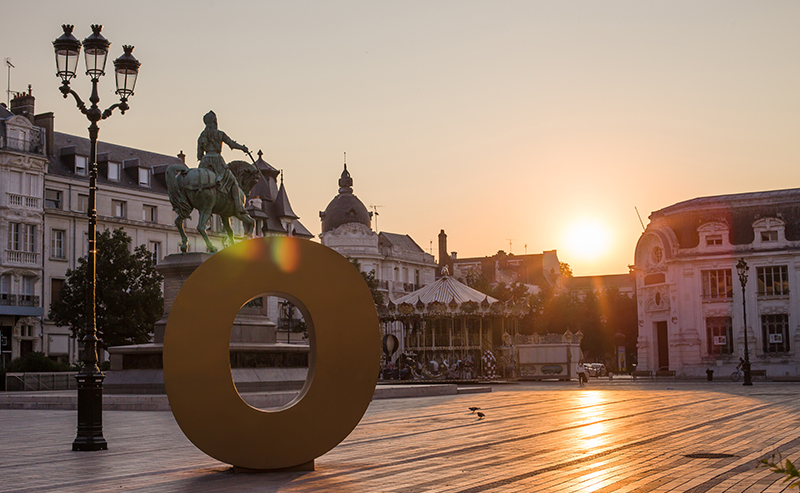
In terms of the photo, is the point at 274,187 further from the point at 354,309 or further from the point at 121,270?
the point at 354,309

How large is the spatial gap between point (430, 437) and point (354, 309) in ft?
17.3

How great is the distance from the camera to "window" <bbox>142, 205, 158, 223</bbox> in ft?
250

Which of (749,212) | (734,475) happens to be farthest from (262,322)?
(749,212)

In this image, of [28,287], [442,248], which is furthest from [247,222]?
[442,248]

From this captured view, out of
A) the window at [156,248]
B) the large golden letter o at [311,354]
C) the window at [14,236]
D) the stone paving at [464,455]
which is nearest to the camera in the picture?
the stone paving at [464,455]

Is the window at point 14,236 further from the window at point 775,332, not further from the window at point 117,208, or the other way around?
the window at point 775,332

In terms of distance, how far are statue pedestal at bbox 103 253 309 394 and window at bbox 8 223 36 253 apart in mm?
37148

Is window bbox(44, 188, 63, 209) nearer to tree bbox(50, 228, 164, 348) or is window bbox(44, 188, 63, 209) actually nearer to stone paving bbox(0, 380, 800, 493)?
tree bbox(50, 228, 164, 348)

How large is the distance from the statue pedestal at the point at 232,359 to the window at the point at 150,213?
47.6m

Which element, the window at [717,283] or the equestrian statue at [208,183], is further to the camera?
the window at [717,283]

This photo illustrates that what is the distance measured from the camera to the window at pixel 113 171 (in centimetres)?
7388

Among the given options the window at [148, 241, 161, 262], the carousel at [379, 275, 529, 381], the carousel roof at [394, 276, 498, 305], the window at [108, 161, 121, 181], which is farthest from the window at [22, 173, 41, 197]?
the carousel roof at [394, 276, 498, 305]

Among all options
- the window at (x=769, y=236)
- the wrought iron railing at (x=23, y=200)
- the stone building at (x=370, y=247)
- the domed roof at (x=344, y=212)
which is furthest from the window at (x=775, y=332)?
the domed roof at (x=344, y=212)

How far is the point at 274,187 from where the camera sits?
96.2 metres
